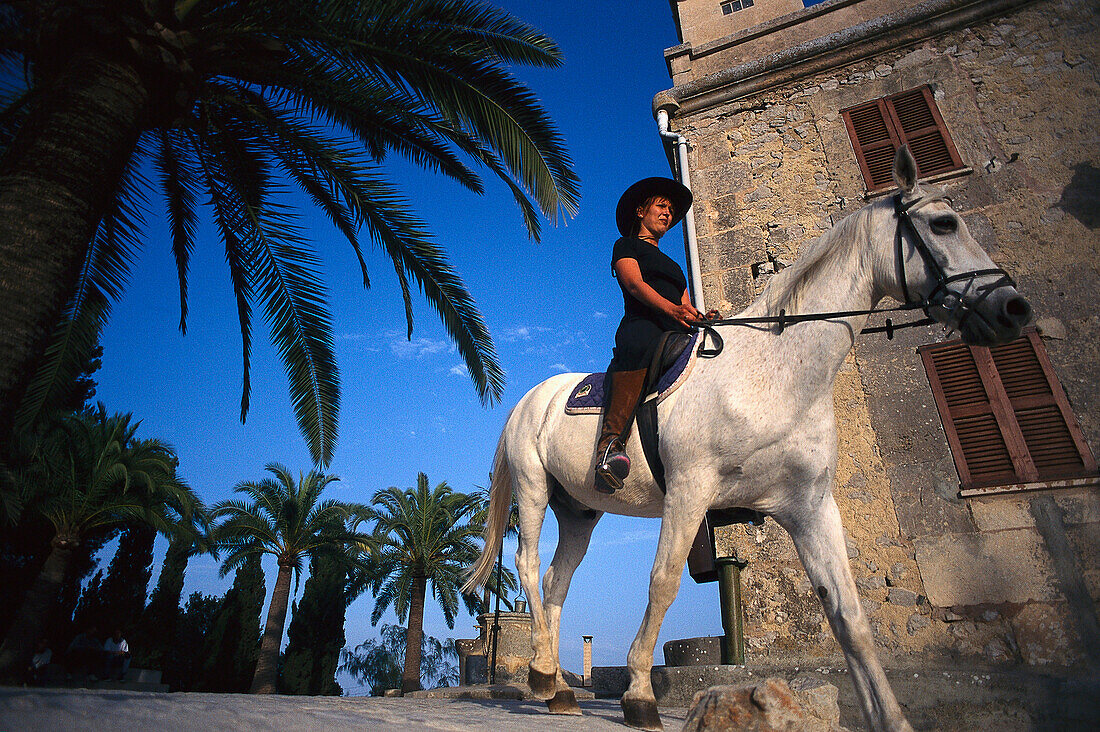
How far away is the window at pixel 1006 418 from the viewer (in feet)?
17.5

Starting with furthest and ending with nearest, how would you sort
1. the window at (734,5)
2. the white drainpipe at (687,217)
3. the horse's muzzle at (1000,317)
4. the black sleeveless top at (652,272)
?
the window at (734,5)
the white drainpipe at (687,217)
the black sleeveless top at (652,272)
the horse's muzzle at (1000,317)

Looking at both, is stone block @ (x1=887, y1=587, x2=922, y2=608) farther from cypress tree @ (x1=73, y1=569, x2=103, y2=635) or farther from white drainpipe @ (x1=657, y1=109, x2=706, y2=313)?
cypress tree @ (x1=73, y1=569, x2=103, y2=635)

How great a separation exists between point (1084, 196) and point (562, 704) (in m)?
7.42

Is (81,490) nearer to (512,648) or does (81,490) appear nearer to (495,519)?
(512,648)

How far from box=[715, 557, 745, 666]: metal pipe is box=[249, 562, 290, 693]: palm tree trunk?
67.9 ft

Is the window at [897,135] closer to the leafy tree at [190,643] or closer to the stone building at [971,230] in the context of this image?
the stone building at [971,230]

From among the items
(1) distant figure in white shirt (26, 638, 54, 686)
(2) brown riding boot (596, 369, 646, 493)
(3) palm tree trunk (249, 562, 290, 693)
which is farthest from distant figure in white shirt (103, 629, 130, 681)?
(2) brown riding boot (596, 369, 646, 493)

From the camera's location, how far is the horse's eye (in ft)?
9.67

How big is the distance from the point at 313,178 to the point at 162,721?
5694mm

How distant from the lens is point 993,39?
754 centimetres

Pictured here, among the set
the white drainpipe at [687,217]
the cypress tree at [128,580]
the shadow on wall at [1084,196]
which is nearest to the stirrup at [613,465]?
the white drainpipe at [687,217]

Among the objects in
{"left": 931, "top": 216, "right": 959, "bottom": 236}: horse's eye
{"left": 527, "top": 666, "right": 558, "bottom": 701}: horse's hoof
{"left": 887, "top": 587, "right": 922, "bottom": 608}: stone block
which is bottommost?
{"left": 527, "top": 666, "right": 558, "bottom": 701}: horse's hoof

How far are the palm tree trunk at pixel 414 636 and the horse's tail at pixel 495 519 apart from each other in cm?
2018

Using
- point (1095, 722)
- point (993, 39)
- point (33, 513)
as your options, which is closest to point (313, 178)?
point (1095, 722)
